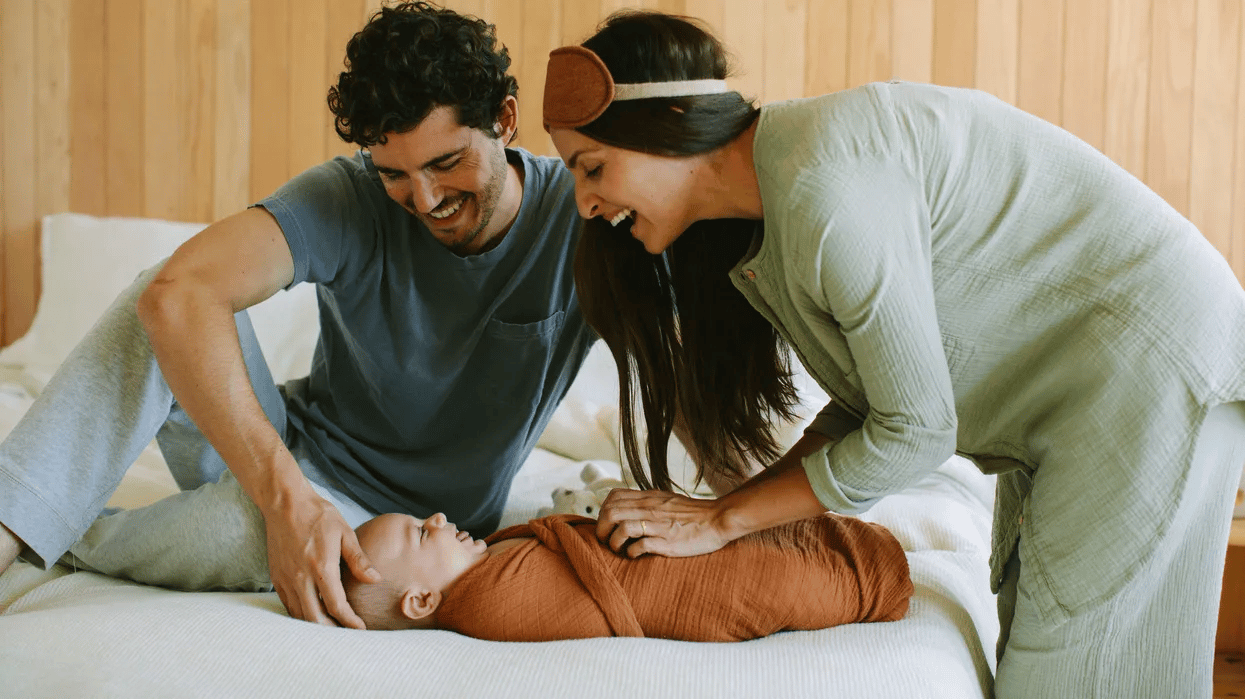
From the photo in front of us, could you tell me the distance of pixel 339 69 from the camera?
2873 mm

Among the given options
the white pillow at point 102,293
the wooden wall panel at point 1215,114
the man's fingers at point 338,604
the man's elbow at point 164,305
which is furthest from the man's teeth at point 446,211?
the wooden wall panel at point 1215,114

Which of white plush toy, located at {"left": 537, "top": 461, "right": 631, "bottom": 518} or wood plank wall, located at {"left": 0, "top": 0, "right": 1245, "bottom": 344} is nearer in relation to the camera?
white plush toy, located at {"left": 537, "top": 461, "right": 631, "bottom": 518}

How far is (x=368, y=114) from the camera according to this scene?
1.35 m

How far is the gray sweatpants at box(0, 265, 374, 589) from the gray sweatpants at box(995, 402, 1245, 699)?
36.3 inches

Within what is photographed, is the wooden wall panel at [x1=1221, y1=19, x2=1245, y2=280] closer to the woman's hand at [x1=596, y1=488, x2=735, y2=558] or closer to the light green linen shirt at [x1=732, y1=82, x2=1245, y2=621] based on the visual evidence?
the light green linen shirt at [x1=732, y1=82, x2=1245, y2=621]

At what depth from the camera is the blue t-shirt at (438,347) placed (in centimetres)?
151

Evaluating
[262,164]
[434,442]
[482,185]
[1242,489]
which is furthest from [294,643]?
[262,164]

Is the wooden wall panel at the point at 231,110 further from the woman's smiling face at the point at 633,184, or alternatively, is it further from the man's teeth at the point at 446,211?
the woman's smiling face at the point at 633,184

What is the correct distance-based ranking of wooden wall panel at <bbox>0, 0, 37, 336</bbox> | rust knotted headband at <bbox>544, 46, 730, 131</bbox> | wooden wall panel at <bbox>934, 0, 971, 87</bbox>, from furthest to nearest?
wooden wall panel at <bbox>0, 0, 37, 336</bbox> < wooden wall panel at <bbox>934, 0, 971, 87</bbox> < rust knotted headband at <bbox>544, 46, 730, 131</bbox>

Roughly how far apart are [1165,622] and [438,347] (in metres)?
1.04

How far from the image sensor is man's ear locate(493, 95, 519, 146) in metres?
1.48

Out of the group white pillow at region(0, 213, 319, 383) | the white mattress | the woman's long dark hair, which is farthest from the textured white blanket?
white pillow at region(0, 213, 319, 383)

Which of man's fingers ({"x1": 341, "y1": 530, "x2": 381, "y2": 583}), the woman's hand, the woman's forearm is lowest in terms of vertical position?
man's fingers ({"x1": 341, "y1": 530, "x2": 381, "y2": 583})

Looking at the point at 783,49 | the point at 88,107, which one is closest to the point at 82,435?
the point at 783,49
